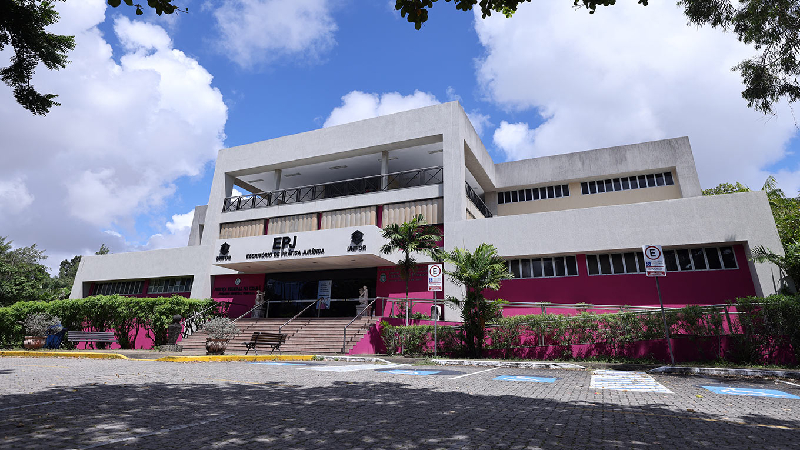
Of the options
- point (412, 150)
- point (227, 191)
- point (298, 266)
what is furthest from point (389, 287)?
point (227, 191)

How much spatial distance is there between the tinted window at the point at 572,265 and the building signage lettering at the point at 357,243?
9143 millimetres

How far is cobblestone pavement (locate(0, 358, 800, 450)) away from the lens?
359 centimetres

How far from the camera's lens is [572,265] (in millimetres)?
18422

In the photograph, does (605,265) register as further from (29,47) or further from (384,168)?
(29,47)

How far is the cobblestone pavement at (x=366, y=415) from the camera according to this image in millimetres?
3588

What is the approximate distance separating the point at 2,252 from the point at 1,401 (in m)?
51.8

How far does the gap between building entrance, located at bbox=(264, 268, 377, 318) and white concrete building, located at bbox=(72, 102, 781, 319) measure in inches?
3.1

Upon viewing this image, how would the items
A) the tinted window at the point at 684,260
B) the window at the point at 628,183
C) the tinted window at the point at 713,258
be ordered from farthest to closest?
the window at the point at 628,183 < the tinted window at the point at 684,260 < the tinted window at the point at 713,258

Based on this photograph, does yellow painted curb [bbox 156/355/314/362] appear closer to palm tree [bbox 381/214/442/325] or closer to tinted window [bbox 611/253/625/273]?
palm tree [bbox 381/214/442/325]

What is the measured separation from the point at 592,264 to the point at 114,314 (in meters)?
21.8

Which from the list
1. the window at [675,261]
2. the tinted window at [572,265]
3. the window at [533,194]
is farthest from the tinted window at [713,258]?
the window at [533,194]

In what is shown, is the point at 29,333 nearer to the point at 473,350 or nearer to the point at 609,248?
the point at 473,350

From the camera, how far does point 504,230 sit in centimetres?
1966

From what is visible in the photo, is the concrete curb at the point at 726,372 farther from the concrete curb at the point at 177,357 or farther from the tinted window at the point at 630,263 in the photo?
the concrete curb at the point at 177,357
